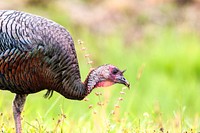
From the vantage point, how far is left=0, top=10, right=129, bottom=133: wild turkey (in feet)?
20.7

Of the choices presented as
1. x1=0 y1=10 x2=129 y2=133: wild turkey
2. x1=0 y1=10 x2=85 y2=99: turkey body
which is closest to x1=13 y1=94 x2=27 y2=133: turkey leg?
x1=0 y1=10 x2=129 y2=133: wild turkey

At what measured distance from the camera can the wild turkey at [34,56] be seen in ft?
20.7

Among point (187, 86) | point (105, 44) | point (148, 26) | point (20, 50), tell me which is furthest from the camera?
point (148, 26)

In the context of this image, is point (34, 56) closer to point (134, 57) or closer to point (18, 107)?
point (18, 107)

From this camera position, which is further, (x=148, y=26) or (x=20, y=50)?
(x=148, y=26)

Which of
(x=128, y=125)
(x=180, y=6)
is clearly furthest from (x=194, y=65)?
(x=128, y=125)

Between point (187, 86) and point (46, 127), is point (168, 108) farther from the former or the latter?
point (46, 127)

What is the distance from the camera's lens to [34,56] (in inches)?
249

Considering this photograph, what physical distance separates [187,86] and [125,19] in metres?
4.54

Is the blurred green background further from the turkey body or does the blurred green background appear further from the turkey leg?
the turkey body

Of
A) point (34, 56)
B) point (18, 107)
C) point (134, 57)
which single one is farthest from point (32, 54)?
point (134, 57)

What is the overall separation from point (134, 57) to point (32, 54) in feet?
24.9

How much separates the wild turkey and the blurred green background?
0.99 feet

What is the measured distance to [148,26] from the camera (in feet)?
53.5
